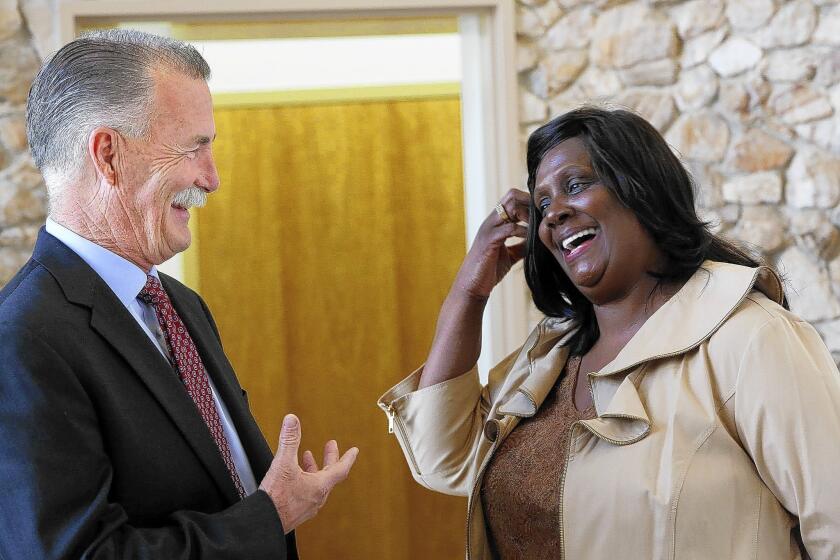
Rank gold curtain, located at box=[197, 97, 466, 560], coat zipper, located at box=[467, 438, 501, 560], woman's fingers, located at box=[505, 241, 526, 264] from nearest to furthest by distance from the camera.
→ coat zipper, located at box=[467, 438, 501, 560] < woman's fingers, located at box=[505, 241, 526, 264] < gold curtain, located at box=[197, 97, 466, 560]

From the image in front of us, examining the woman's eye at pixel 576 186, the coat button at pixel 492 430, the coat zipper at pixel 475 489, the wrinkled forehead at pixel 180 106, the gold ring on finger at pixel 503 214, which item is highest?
the wrinkled forehead at pixel 180 106

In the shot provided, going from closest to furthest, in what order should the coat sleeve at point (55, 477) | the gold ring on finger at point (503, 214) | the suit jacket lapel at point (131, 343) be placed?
the coat sleeve at point (55, 477) < the suit jacket lapel at point (131, 343) < the gold ring on finger at point (503, 214)

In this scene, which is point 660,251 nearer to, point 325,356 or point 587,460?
point 587,460

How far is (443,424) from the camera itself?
2088 mm

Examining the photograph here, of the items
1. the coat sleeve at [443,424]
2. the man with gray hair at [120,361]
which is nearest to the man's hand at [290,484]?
the man with gray hair at [120,361]

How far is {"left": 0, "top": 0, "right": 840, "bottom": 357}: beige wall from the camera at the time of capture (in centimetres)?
314

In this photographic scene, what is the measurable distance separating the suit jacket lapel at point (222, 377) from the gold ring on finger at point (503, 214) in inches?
26.7

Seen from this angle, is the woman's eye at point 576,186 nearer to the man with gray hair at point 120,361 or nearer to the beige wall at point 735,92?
the man with gray hair at point 120,361

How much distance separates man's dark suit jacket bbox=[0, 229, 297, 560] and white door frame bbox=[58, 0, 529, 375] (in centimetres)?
175

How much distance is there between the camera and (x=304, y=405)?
3.98 meters

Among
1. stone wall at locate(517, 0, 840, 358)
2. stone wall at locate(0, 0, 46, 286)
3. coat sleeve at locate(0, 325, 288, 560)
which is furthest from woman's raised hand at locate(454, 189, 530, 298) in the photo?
stone wall at locate(0, 0, 46, 286)

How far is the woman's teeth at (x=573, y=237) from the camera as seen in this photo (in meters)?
1.75

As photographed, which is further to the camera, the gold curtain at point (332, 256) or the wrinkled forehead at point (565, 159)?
the gold curtain at point (332, 256)

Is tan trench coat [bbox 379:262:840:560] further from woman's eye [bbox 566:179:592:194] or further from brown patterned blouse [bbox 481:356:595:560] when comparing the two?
woman's eye [bbox 566:179:592:194]
